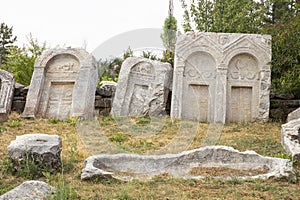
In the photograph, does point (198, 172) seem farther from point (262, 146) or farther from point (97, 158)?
point (262, 146)

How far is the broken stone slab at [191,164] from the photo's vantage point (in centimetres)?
513

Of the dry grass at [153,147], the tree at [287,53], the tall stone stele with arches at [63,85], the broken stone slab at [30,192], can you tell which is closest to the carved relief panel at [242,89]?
the tree at [287,53]

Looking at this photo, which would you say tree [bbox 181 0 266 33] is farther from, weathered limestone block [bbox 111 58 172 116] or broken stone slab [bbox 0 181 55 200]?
broken stone slab [bbox 0 181 55 200]

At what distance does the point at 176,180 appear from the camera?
4762 millimetres

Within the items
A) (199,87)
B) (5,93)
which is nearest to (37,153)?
(5,93)

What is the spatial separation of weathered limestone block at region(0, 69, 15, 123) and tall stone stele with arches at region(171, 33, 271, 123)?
3651mm

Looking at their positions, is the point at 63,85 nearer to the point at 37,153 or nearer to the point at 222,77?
the point at 222,77

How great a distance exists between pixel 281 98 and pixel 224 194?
6984mm

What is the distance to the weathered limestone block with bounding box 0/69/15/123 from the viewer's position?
9.13 m

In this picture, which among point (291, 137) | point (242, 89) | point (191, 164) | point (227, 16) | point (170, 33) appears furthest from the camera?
point (170, 33)

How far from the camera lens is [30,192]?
367 cm

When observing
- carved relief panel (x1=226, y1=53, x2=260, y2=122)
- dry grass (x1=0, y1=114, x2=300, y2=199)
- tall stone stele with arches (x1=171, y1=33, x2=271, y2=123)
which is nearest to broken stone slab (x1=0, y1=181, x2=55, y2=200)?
dry grass (x1=0, y1=114, x2=300, y2=199)

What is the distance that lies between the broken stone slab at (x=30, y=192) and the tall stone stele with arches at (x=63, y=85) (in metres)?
5.61

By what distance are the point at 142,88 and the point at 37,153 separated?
5682mm
